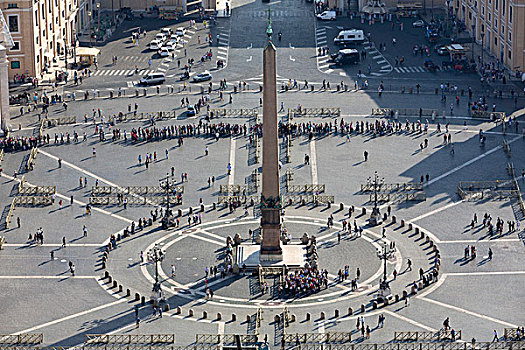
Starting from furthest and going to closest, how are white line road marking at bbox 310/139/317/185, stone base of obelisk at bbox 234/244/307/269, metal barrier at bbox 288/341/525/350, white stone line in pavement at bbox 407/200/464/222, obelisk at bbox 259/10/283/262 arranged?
white line road marking at bbox 310/139/317/185 < white stone line in pavement at bbox 407/200/464/222 < stone base of obelisk at bbox 234/244/307/269 < obelisk at bbox 259/10/283/262 < metal barrier at bbox 288/341/525/350

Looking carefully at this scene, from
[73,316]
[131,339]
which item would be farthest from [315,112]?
[131,339]

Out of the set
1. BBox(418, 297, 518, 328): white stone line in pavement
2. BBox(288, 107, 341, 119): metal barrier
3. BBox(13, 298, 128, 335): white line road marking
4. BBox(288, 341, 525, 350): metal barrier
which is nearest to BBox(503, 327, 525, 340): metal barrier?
BBox(288, 341, 525, 350): metal barrier

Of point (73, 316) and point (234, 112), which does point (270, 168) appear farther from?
point (234, 112)

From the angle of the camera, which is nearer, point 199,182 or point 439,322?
point 439,322

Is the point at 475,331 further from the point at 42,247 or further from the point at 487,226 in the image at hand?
the point at 42,247

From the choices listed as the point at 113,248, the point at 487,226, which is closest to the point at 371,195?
the point at 487,226

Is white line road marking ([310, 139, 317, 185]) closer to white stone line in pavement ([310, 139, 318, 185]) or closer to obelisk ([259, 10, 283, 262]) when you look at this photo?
white stone line in pavement ([310, 139, 318, 185])

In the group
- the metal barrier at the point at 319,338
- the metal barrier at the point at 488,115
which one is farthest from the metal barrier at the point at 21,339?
the metal barrier at the point at 488,115
